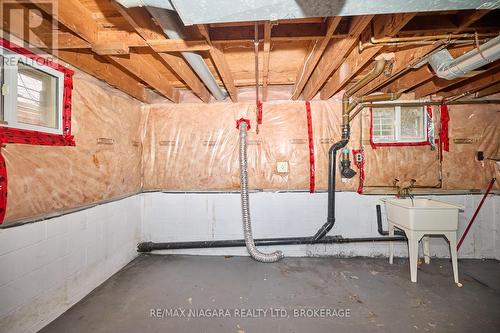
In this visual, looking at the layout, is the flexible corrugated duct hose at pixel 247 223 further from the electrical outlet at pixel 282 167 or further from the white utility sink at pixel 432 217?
the white utility sink at pixel 432 217

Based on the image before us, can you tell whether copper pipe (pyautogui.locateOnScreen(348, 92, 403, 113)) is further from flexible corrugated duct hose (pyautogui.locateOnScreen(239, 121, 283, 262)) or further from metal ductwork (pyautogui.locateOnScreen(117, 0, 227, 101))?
metal ductwork (pyautogui.locateOnScreen(117, 0, 227, 101))

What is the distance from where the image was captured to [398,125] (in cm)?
322

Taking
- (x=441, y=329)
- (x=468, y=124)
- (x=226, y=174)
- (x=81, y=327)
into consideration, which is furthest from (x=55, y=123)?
(x=468, y=124)

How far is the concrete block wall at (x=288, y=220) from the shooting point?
3135 millimetres

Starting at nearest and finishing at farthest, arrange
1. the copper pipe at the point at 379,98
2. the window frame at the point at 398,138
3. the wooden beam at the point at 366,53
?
the wooden beam at the point at 366,53, the copper pipe at the point at 379,98, the window frame at the point at 398,138

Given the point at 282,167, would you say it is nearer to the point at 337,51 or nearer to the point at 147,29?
the point at 337,51

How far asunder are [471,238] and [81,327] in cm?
477

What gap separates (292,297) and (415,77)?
9.18ft

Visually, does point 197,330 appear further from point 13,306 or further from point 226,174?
point 226,174

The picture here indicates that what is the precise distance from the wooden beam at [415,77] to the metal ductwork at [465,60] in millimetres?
208

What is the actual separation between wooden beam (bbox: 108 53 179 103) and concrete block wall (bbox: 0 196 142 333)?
153 cm

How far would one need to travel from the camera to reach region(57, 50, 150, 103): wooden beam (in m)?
2.04

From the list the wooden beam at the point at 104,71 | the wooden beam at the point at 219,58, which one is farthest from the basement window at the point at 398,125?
the wooden beam at the point at 104,71

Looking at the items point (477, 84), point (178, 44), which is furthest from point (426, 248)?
point (178, 44)
